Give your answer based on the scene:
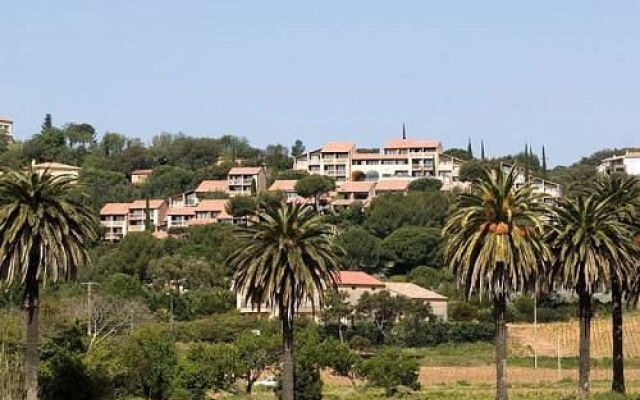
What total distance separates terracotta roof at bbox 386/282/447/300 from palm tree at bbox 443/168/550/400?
62.6 m

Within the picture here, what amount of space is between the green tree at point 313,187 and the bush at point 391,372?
115344 millimetres

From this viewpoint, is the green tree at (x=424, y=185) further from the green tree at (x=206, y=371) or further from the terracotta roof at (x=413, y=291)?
the green tree at (x=206, y=371)

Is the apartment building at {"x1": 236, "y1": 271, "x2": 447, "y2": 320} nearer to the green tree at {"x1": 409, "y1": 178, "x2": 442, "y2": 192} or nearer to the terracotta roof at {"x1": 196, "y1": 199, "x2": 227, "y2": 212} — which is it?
the terracotta roof at {"x1": 196, "y1": 199, "x2": 227, "y2": 212}

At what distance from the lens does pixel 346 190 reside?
644 ft

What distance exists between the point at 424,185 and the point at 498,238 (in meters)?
144

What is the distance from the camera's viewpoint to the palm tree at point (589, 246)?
5394cm

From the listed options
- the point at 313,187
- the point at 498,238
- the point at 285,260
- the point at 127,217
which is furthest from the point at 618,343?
Answer: the point at 127,217

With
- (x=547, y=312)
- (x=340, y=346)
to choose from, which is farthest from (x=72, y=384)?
(x=547, y=312)

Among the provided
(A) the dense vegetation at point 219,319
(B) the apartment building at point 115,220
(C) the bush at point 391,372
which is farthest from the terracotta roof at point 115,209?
(C) the bush at point 391,372

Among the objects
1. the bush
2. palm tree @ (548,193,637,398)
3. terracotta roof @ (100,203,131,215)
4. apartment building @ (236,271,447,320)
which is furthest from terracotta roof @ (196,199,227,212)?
palm tree @ (548,193,637,398)

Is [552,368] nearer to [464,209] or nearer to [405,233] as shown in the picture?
[464,209]

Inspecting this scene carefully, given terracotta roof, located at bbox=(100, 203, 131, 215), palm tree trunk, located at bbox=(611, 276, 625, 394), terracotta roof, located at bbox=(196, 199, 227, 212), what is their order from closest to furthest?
1. palm tree trunk, located at bbox=(611, 276, 625, 394)
2. terracotta roof, located at bbox=(196, 199, 227, 212)
3. terracotta roof, located at bbox=(100, 203, 131, 215)

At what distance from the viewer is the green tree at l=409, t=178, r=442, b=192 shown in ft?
634

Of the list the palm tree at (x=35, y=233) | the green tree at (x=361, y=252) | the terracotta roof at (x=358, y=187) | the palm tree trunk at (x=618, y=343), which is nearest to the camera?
the palm tree at (x=35, y=233)
